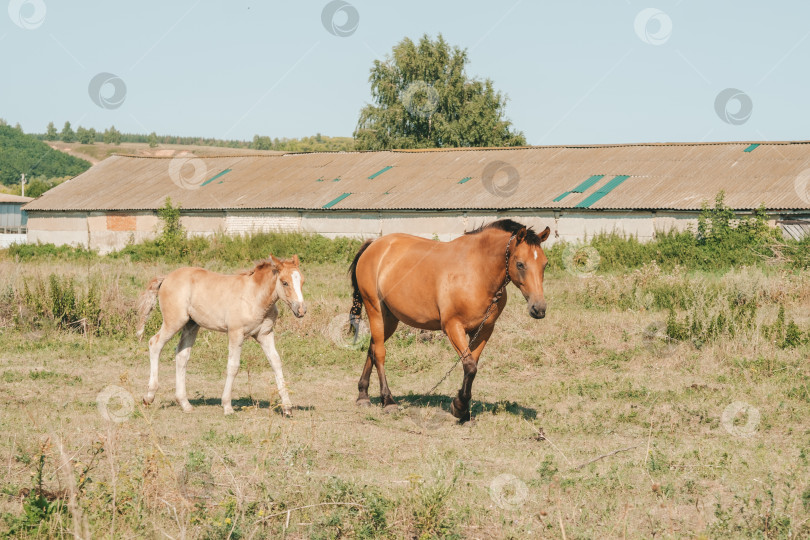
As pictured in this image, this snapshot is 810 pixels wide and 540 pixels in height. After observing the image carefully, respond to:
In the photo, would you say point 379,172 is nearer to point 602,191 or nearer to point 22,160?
point 602,191

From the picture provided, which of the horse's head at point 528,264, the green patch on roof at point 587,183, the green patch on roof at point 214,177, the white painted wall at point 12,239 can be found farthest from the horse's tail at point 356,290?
the white painted wall at point 12,239

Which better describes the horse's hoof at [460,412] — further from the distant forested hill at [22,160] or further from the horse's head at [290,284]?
the distant forested hill at [22,160]

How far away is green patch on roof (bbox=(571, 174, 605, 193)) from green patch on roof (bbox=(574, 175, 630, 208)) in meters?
0.59

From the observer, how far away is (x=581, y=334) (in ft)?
47.8

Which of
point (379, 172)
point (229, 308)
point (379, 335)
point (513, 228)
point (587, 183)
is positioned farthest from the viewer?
point (379, 172)

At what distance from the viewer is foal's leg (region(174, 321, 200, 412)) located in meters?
9.94

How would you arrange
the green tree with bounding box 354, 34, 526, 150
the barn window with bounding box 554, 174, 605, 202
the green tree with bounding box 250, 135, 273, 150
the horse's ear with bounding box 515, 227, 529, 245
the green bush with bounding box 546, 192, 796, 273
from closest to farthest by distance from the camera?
the horse's ear with bounding box 515, 227, 529, 245 → the green bush with bounding box 546, 192, 796, 273 → the barn window with bounding box 554, 174, 605, 202 → the green tree with bounding box 354, 34, 526, 150 → the green tree with bounding box 250, 135, 273, 150

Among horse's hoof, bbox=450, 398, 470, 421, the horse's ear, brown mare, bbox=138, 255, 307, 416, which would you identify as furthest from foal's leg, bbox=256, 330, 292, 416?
the horse's ear

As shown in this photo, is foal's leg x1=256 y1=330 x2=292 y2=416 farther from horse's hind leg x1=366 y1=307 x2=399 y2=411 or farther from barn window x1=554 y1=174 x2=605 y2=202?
barn window x1=554 y1=174 x2=605 y2=202

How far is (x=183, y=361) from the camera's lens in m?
10.1

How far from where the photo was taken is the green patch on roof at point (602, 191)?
99.5 feet

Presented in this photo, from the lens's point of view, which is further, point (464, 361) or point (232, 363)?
point (232, 363)

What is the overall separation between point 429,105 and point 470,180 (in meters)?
27.9

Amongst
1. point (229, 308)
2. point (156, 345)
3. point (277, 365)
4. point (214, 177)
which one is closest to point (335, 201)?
point (214, 177)
